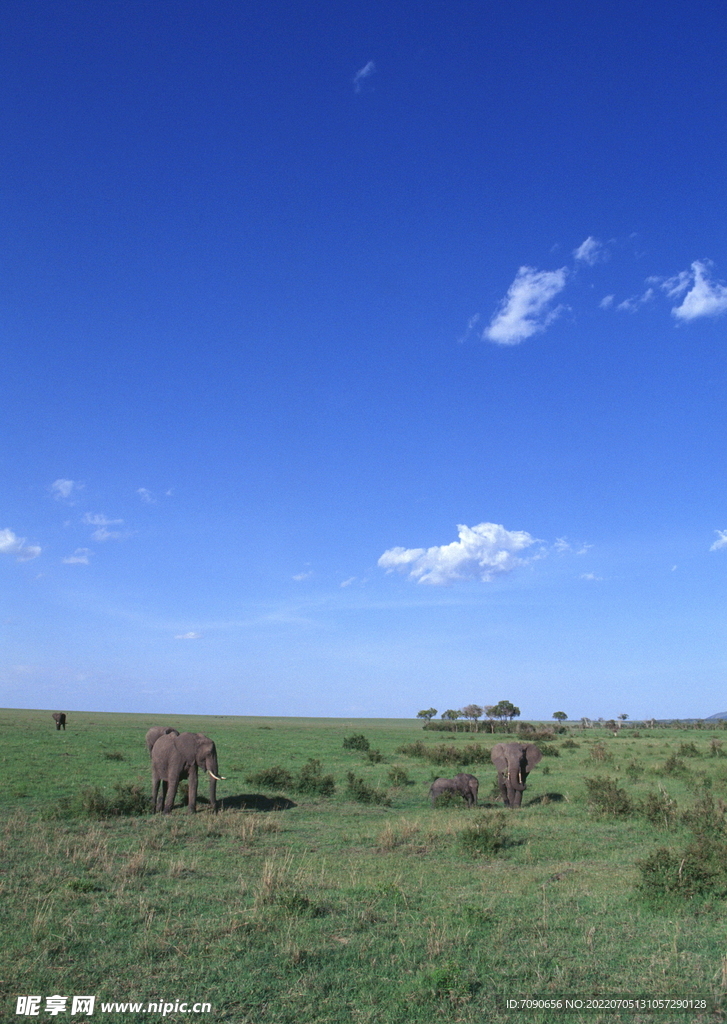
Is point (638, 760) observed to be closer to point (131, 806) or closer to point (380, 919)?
point (131, 806)

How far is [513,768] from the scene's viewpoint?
848 inches

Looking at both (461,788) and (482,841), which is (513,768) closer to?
(461,788)

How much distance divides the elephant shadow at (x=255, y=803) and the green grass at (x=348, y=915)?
2.16ft

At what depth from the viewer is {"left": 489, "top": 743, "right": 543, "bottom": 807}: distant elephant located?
70.5 feet

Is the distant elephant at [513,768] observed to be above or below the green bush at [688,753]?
above

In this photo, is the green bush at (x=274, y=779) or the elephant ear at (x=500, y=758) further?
the green bush at (x=274, y=779)

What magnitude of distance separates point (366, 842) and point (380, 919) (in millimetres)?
6285

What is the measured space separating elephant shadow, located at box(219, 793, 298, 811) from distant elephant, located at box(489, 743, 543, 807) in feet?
22.6

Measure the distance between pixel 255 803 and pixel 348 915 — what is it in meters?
11.7

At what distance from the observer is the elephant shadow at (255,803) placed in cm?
1993

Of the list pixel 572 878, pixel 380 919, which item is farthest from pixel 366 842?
pixel 380 919

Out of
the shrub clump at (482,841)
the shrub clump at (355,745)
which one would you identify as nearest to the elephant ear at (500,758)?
the shrub clump at (482,841)

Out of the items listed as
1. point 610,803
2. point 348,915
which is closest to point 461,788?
point 610,803

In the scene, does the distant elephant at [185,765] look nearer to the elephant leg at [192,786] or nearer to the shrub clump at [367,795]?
the elephant leg at [192,786]
